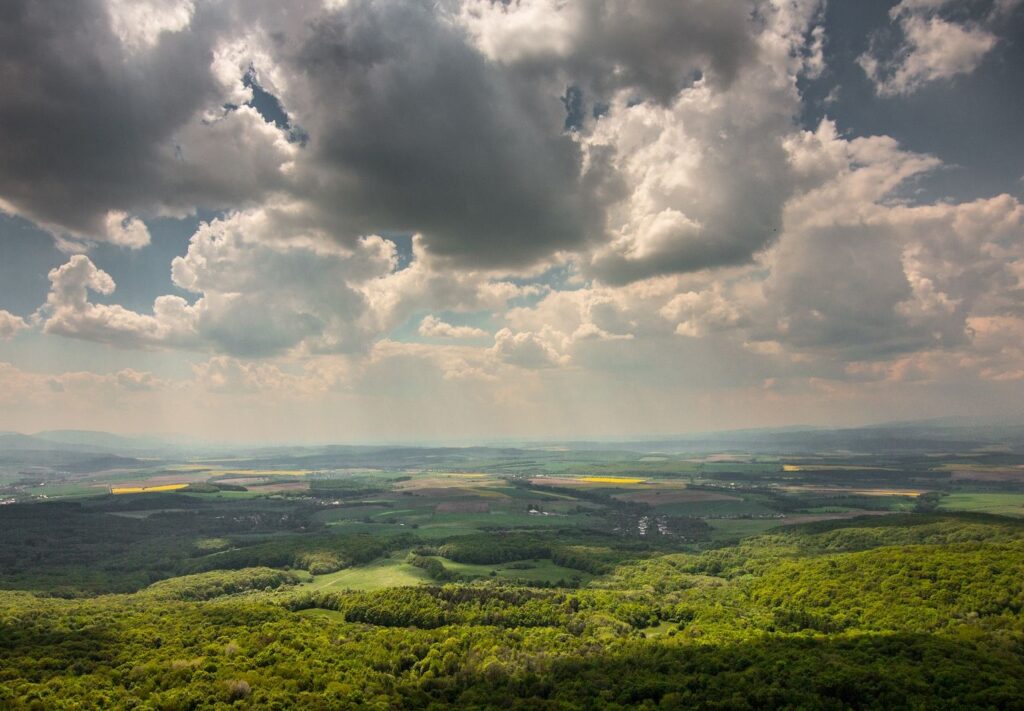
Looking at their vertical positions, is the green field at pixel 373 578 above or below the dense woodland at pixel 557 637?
below

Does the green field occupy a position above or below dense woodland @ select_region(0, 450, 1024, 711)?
below

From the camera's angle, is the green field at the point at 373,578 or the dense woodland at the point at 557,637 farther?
the green field at the point at 373,578

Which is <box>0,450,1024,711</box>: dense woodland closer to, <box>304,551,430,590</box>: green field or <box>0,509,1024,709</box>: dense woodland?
<box>0,509,1024,709</box>: dense woodland

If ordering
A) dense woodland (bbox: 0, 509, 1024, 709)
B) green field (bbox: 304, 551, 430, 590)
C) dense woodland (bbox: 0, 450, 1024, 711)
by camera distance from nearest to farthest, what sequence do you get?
dense woodland (bbox: 0, 509, 1024, 709)
dense woodland (bbox: 0, 450, 1024, 711)
green field (bbox: 304, 551, 430, 590)

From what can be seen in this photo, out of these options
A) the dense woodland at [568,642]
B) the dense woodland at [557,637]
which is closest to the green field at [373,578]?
the dense woodland at [557,637]

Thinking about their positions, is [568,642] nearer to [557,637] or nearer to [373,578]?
[557,637]

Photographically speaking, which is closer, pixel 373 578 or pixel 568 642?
pixel 568 642

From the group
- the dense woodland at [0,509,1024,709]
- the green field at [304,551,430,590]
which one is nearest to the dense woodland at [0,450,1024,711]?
the dense woodland at [0,509,1024,709]

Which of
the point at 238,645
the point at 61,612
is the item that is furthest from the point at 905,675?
the point at 61,612

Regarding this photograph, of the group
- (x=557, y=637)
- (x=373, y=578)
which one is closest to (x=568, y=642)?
(x=557, y=637)

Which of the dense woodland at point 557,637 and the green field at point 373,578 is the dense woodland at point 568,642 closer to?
the dense woodland at point 557,637

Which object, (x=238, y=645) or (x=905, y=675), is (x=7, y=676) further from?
(x=905, y=675)

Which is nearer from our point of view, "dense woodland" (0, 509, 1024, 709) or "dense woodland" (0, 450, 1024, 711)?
"dense woodland" (0, 509, 1024, 709)
